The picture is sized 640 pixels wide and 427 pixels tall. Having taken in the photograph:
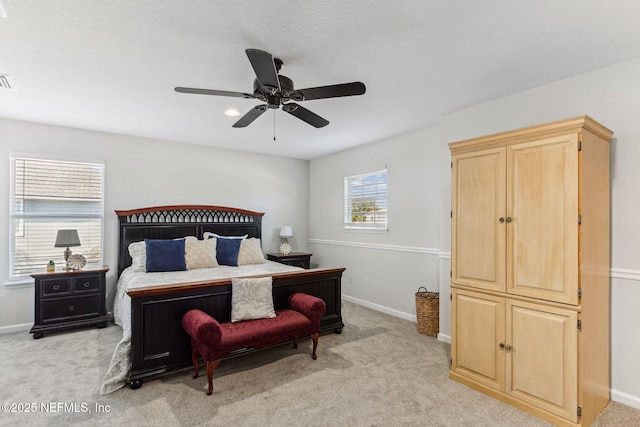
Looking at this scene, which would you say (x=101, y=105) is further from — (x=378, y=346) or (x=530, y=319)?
(x=530, y=319)

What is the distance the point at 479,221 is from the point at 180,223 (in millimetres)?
4094

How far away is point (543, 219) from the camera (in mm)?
2309

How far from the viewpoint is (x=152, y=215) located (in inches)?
186

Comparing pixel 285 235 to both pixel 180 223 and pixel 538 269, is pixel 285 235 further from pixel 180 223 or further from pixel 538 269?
pixel 538 269

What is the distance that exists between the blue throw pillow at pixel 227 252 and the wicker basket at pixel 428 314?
99.7 inches

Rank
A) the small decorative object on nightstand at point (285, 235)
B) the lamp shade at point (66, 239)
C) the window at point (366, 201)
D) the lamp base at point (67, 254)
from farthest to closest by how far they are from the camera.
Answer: the small decorative object on nightstand at point (285, 235), the window at point (366, 201), the lamp base at point (67, 254), the lamp shade at point (66, 239)

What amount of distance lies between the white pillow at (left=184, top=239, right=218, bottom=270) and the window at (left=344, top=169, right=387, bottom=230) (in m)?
2.27

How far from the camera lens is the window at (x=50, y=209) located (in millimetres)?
3994

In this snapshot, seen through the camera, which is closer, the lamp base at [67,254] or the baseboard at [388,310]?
the baseboard at [388,310]

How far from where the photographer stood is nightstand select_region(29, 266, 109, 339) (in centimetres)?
376

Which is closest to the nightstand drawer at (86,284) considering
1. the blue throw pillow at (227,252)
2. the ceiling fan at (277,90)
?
the blue throw pillow at (227,252)

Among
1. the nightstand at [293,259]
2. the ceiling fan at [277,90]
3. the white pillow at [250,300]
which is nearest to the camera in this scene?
the ceiling fan at [277,90]

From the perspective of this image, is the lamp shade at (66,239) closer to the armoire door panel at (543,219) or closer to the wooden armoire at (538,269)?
the wooden armoire at (538,269)

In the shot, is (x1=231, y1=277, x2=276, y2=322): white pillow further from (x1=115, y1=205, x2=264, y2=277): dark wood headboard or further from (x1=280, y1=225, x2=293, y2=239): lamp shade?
(x1=280, y1=225, x2=293, y2=239): lamp shade
